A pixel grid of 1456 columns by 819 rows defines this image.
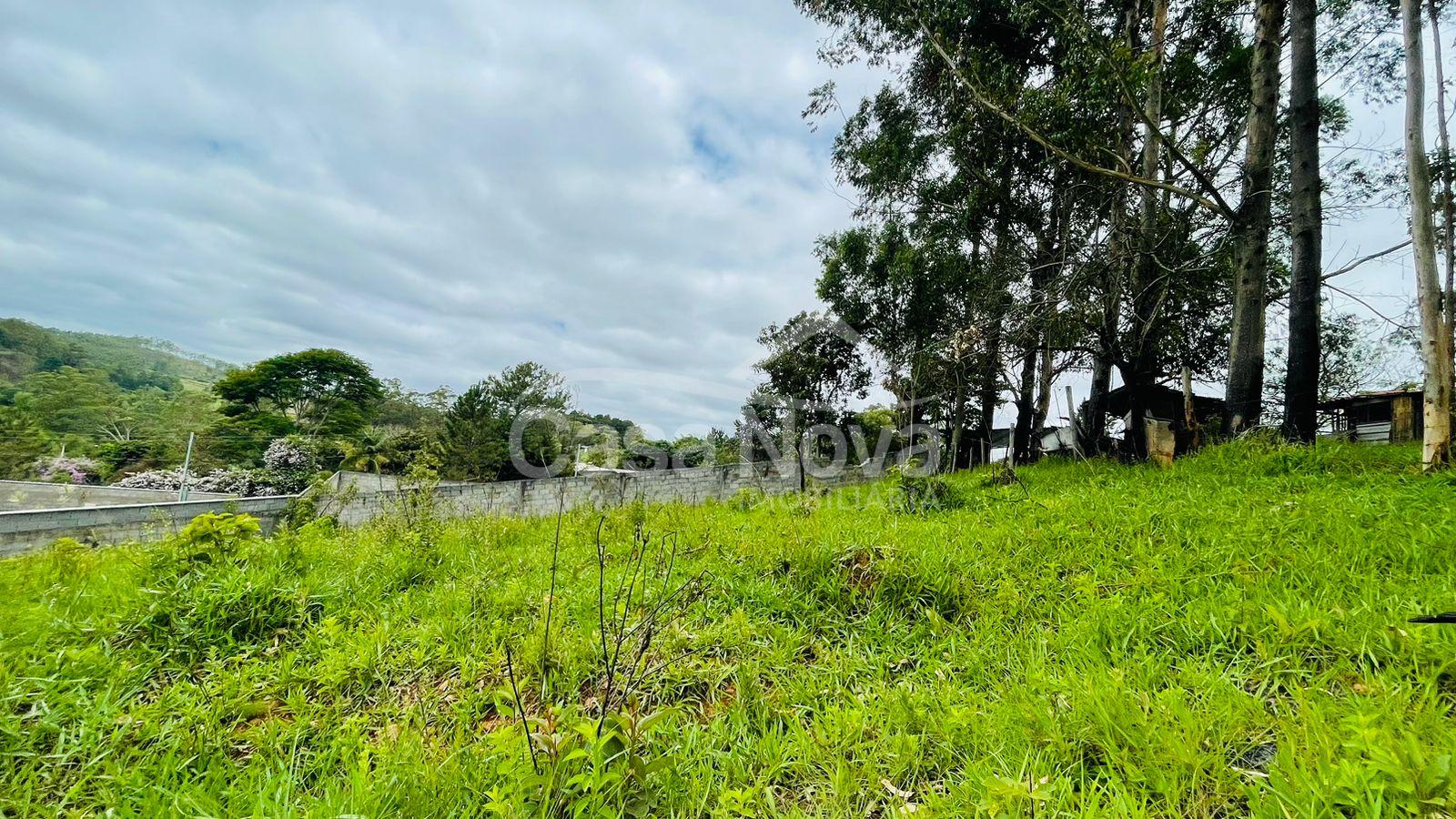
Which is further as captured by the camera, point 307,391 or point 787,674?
point 307,391

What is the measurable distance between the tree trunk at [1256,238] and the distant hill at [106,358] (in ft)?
189

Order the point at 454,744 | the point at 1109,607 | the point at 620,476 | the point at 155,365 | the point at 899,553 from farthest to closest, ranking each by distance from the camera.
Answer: the point at 155,365 → the point at 620,476 → the point at 899,553 → the point at 1109,607 → the point at 454,744

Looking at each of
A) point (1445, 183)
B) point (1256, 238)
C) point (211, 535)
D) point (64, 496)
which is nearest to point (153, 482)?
point (64, 496)

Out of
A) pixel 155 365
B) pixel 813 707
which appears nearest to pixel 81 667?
pixel 813 707

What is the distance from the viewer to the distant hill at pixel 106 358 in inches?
1475

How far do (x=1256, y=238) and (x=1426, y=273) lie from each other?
62.1 inches

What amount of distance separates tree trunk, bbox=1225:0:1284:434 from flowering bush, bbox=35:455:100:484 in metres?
30.0

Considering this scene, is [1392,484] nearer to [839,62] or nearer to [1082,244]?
[1082,244]

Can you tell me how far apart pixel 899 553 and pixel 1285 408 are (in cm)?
478

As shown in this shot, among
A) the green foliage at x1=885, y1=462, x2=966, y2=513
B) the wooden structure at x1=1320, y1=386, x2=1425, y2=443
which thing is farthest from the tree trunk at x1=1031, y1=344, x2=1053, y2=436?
the green foliage at x1=885, y1=462, x2=966, y2=513

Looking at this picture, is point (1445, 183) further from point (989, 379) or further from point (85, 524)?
point (85, 524)

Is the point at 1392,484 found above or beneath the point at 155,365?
beneath

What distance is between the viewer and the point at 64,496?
11.1 metres

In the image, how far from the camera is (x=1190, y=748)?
131cm
